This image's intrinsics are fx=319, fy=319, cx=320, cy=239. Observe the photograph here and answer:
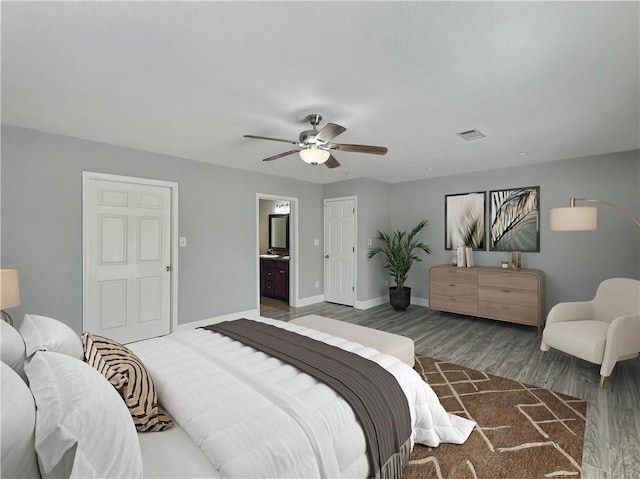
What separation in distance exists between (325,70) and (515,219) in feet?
13.3

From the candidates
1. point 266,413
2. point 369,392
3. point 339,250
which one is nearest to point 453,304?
point 339,250

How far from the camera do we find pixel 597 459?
1848mm

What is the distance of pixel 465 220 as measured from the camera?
5230 mm

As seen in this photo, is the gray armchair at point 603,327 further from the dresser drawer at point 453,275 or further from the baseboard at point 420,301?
the baseboard at point 420,301

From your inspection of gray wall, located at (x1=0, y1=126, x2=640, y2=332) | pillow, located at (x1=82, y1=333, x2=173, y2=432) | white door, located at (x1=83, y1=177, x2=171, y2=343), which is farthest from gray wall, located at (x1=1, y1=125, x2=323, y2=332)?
pillow, located at (x1=82, y1=333, x2=173, y2=432)

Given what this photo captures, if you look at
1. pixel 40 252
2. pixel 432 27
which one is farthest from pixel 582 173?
pixel 40 252

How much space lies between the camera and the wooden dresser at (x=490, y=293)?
4.18 meters

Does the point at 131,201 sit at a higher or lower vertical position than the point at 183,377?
higher

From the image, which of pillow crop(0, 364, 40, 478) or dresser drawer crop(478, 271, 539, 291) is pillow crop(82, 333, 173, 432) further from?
dresser drawer crop(478, 271, 539, 291)

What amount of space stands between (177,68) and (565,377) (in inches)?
157

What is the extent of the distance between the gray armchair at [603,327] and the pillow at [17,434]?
363cm

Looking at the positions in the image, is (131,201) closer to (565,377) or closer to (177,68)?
(177,68)

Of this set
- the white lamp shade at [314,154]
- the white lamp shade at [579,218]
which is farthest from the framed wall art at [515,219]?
the white lamp shade at [314,154]

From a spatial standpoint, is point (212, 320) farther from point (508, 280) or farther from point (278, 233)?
point (508, 280)
